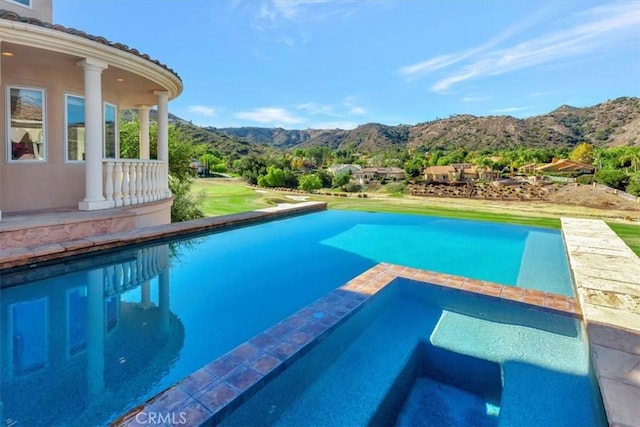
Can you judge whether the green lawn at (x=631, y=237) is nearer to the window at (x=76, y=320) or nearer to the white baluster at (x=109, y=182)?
the window at (x=76, y=320)

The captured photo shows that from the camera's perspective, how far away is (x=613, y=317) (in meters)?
3.72

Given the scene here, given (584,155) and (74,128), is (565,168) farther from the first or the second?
(74,128)

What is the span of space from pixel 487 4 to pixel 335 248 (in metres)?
12.0

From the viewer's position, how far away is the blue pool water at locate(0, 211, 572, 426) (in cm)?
258

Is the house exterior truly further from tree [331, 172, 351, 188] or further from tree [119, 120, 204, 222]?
tree [331, 172, 351, 188]

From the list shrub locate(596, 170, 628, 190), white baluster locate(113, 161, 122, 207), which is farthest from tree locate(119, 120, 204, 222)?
shrub locate(596, 170, 628, 190)

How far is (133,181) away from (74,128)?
5.97 feet

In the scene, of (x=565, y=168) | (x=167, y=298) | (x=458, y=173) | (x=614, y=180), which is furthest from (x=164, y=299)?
(x=565, y=168)

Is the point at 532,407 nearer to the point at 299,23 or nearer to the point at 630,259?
the point at 630,259

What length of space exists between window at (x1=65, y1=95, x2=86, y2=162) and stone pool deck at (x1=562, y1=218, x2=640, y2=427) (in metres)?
9.41

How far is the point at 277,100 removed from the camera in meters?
97.9

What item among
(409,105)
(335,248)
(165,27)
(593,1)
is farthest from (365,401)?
(409,105)

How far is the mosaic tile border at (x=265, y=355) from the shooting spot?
2178 millimetres

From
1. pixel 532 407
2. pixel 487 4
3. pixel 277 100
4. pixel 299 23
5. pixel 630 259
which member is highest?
pixel 277 100
